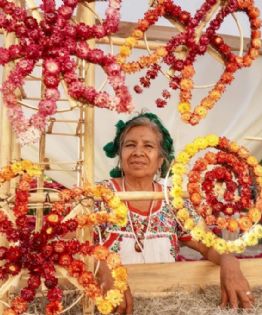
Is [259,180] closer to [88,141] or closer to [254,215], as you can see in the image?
[254,215]

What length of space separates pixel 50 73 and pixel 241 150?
52cm

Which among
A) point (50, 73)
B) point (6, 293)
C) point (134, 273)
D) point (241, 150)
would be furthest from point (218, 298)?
point (50, 73)

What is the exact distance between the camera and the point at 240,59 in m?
1.29

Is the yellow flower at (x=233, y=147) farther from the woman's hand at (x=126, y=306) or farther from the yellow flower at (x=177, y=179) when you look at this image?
the woman's hand at (x=126, y=306)

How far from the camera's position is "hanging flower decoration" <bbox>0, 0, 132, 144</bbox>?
1057mm

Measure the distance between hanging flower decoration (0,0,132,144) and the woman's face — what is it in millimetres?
600

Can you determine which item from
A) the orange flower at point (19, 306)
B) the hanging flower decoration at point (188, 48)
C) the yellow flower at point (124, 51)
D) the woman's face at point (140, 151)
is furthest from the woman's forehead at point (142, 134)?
the orange flower at point (19, 306)

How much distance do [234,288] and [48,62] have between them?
749 millimetres

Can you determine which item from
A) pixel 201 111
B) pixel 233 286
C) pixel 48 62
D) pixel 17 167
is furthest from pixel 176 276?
pixel 48 62

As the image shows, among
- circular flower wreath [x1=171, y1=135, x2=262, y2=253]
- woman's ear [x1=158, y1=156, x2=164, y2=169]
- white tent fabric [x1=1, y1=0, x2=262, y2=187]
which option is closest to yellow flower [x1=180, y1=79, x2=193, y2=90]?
circular flower wreath [x1=171, y1=135, x2=262, y2=253]

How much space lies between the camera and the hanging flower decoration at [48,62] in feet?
3.47

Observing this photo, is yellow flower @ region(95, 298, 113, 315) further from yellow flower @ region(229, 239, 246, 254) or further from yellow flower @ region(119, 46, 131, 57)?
yellow flower @ region(119, 46, 131, 57)

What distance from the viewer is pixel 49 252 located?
1.08 metres

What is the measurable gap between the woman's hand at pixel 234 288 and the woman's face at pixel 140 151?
0.47 meters
